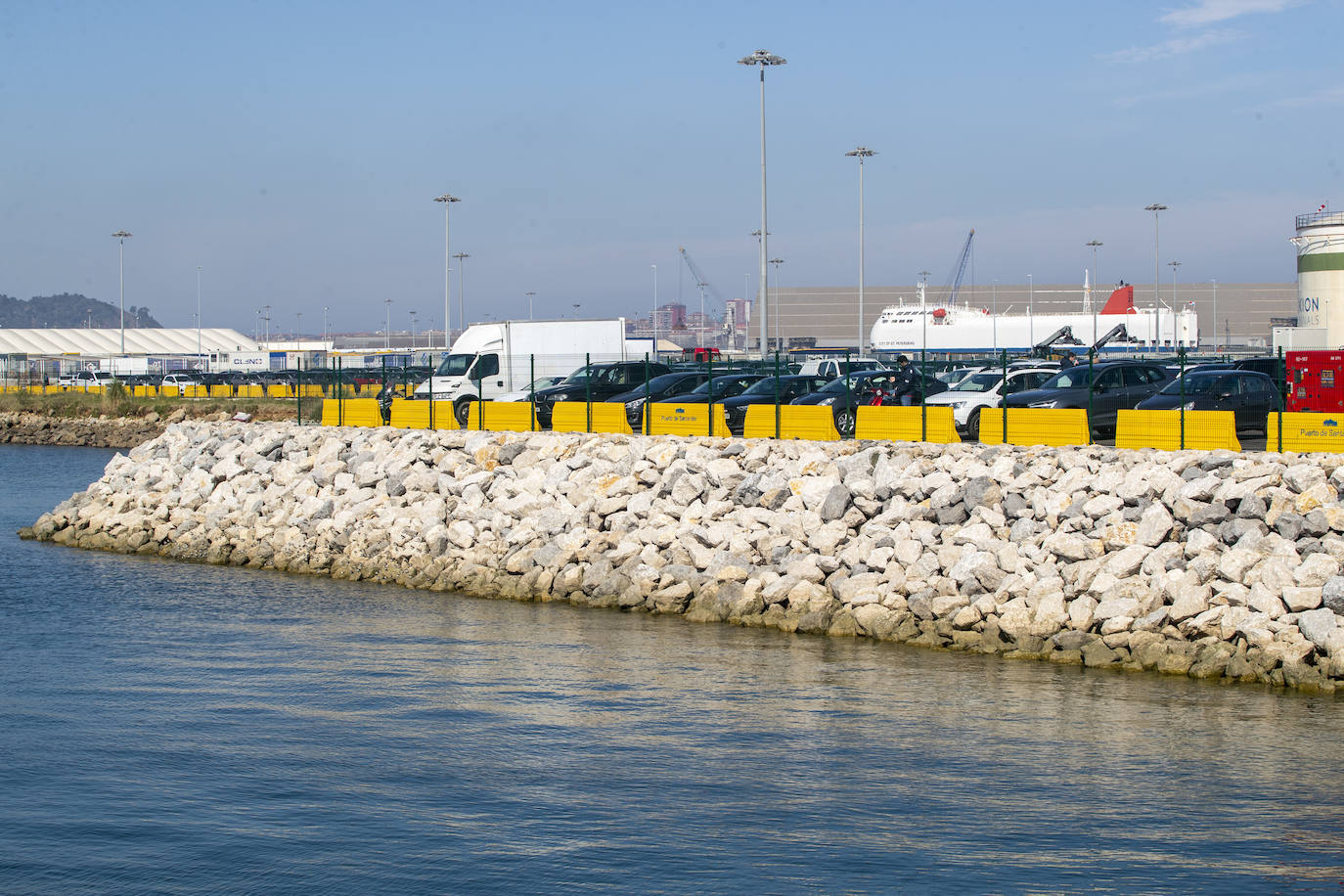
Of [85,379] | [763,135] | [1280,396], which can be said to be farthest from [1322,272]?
[85,379]

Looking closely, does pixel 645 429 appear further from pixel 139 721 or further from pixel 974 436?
pixel 139 721

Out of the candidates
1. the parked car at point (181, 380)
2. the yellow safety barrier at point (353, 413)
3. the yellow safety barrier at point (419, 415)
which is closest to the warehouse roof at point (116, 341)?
the parked car at point (181, 380)

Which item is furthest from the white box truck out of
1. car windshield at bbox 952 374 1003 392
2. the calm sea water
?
the calm sea water

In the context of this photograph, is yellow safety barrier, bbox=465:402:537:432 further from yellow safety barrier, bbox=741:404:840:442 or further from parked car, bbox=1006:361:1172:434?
parked car, bbox=1006:361:1172:434

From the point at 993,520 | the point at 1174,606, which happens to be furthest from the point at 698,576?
the point at 1174,606

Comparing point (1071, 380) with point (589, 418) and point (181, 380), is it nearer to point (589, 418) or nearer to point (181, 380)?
point (589, 418)

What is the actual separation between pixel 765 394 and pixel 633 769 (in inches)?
742

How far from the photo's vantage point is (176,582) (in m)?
23.2

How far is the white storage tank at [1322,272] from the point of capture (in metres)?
68.2

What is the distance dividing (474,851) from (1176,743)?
6.96 meters

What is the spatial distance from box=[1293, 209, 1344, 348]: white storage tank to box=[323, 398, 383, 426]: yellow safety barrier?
180 ft

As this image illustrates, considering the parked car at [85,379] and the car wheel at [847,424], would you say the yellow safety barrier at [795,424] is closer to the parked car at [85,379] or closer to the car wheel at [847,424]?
the car wheel at [847,424]

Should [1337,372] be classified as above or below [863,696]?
above

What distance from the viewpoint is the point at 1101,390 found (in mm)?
26531
